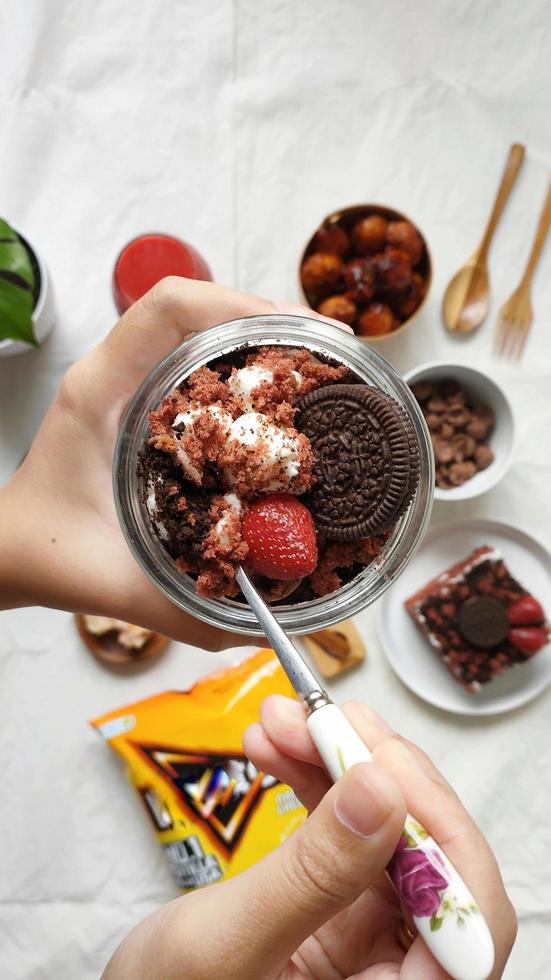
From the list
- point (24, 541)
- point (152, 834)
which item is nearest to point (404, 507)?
point (24, 541)

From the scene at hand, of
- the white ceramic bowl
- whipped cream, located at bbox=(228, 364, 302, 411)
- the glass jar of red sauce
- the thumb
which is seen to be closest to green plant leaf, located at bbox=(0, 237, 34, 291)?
the glass jar of red sauce

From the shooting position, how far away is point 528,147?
4.41 feet

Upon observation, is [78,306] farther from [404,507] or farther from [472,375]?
[404,507]

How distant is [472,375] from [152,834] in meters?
0.91

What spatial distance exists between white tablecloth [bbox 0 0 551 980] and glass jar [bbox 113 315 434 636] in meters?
0.49

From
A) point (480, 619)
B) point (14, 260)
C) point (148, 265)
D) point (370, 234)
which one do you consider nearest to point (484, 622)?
point (480, 619)

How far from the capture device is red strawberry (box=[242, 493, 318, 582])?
71cm

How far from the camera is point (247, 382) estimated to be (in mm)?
753

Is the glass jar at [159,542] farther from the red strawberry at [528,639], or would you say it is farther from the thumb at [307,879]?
the red strawberry at [528,639]

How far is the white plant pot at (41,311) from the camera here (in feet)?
3.94

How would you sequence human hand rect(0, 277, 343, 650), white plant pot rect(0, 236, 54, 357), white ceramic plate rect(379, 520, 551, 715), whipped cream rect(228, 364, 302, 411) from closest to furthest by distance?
whipped cream rect(228, 364, 302, 411) < human hand rect(0, 277, 343, 650) < white plant pot rect(0, 236, 54, 357) < white ceramic plate rect(379, 520, 551, 715)

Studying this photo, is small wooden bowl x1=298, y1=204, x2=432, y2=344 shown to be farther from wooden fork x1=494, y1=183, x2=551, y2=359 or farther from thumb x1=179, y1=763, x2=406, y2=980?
thumb x1=179, y1=763, x2=406, y2=980

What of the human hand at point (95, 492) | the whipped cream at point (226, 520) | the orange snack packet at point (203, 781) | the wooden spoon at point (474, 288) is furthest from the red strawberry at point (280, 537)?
the wooden spoon at point (474, 288)

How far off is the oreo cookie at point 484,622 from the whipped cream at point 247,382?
0.69 m
